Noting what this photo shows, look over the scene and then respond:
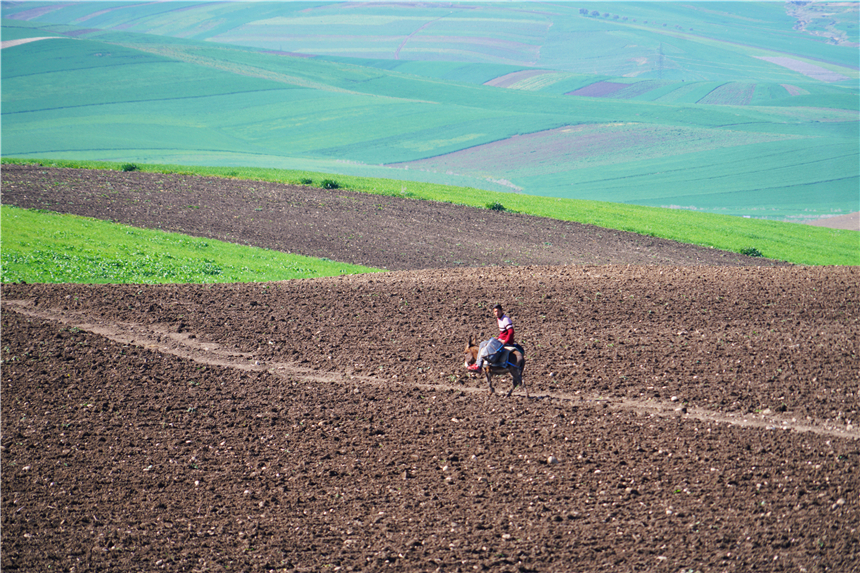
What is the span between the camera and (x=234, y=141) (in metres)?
78.4

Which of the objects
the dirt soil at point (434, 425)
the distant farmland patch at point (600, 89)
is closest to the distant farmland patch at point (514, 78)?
the distant farmland patch at point (600, 89)

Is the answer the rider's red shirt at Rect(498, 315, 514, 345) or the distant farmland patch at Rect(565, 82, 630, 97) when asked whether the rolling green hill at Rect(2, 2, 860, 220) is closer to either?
the distant farmland patch at Rect(565, 82, 630, 97)

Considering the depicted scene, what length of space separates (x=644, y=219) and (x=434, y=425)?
29.4 m

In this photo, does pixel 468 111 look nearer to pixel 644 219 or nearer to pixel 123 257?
pixel 644 219

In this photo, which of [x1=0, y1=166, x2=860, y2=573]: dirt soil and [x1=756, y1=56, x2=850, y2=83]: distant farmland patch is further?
[x1=756, y1=56, x2=850, y2=83]: distant farmland patch

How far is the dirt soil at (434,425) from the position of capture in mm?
9758

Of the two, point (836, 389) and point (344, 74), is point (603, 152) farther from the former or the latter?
point (836, 389)

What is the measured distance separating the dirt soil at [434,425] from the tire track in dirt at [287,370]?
3.1 inches

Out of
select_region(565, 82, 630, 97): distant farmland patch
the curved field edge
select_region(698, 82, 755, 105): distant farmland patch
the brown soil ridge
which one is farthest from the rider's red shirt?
select_region(565, 82, 630, 97): distant farmland patch

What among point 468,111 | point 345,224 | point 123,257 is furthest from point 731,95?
point 123,257

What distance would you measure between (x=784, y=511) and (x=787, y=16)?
22998cm

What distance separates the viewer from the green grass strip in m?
23.3

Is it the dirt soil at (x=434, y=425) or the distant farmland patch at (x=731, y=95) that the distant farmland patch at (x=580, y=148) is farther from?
the dirt soil at (x=434, y=425)

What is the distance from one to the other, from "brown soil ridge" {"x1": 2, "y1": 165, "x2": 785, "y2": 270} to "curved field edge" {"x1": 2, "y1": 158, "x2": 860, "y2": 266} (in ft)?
5.46
